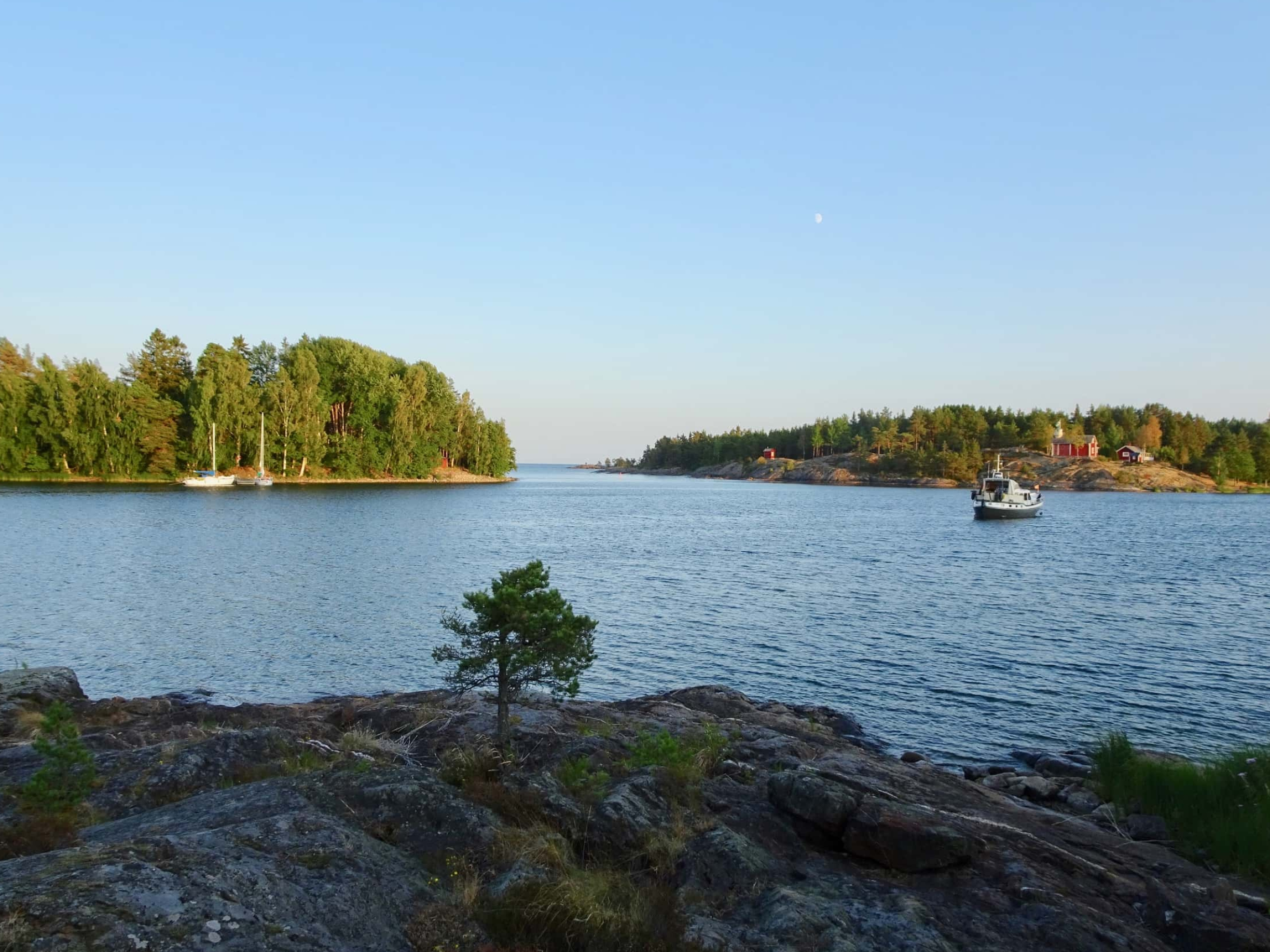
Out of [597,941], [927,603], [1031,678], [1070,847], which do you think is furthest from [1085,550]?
[597,941]

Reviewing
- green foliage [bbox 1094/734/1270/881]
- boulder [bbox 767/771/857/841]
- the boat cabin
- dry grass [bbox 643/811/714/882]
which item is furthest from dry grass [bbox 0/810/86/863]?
the boat cabin

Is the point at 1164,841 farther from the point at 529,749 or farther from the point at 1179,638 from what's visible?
the point at 1179,638

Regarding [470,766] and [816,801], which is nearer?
[816,801]

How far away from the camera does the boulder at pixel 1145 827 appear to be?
43.7 feet

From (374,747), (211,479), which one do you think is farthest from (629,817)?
(211,479)

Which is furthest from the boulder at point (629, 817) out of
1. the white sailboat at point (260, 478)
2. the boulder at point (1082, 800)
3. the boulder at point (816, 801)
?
the white sailboat at point (260, 478)

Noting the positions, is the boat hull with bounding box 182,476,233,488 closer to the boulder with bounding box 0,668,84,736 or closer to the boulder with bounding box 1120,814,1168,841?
the boulder with bounding box 0,668,84,736

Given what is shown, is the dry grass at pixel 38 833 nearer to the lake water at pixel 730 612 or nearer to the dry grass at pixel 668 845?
the dry grass at pixel 668 845

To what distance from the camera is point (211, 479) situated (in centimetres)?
11156

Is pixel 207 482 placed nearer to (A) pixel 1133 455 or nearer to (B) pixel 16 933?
(B) pixel 16 933

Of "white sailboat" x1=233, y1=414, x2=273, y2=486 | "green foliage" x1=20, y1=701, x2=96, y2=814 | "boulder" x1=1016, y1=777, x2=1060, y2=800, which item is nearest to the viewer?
"green foliage" x1=20, y1=701, x2=96, y2=814

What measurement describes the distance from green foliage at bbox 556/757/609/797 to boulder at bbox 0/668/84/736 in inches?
474

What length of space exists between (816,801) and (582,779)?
313 centimetres

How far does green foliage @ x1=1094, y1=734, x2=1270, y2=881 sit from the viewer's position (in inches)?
468
